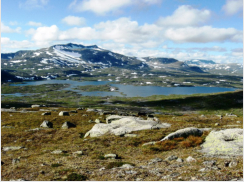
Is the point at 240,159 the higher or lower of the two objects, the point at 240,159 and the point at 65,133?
the higher

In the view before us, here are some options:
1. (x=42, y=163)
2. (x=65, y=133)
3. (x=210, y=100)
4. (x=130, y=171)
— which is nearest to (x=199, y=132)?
(x=130, y=171)

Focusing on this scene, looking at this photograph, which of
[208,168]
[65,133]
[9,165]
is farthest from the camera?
A: [65,133]

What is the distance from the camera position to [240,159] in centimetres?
1772

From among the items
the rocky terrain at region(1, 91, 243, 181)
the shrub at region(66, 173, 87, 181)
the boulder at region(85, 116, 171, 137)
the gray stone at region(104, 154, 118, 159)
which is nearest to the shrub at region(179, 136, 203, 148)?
the rocky terrain at region(1, 91, 243, 181)

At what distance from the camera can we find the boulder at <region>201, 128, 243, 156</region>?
20.8 m

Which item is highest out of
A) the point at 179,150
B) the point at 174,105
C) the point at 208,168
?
the point at 208,168

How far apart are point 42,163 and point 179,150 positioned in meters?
17.1

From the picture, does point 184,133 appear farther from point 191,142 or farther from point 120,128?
point 120,128

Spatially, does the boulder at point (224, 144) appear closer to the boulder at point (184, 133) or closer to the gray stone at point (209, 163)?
the boulder at point (184, 133)

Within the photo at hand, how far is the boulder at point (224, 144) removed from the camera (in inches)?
821

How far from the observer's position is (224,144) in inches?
890

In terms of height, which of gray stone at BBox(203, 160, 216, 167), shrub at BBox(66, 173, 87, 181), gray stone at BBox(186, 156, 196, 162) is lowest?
shrub at BBox(66, 173, 87, 181)

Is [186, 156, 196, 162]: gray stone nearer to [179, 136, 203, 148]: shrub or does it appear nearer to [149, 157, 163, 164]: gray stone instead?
[149, 157, 163, 164]: gray stone

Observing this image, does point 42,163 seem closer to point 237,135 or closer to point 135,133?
point 135,133
